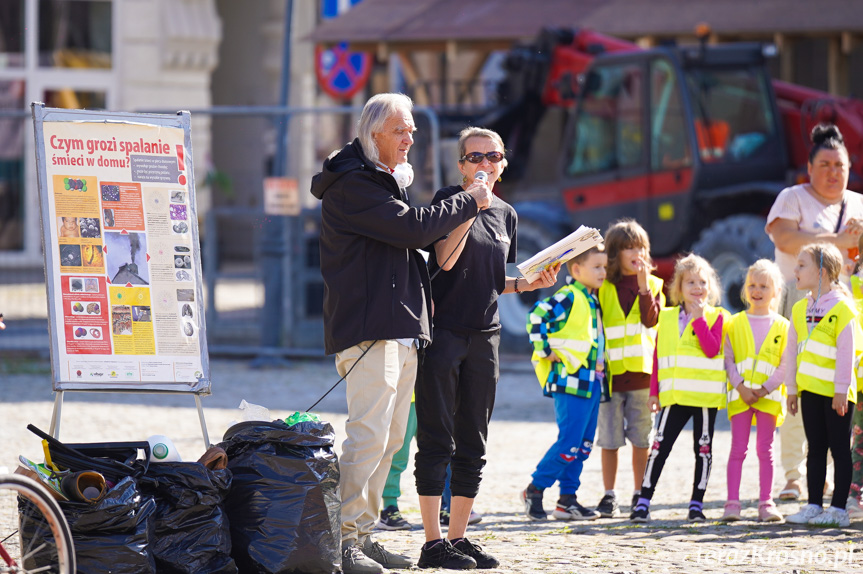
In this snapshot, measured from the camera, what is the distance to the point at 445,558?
525cm

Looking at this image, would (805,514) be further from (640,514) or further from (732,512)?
(640,514)

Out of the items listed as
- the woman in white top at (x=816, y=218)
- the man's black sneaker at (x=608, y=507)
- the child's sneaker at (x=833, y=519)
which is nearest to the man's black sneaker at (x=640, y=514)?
the man's black sneaker at (x=608, y=507)

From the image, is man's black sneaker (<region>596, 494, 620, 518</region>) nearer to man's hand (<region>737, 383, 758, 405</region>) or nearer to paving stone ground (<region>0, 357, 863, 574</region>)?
paving stone ground (<region>0, 357, 863, 574</region>)

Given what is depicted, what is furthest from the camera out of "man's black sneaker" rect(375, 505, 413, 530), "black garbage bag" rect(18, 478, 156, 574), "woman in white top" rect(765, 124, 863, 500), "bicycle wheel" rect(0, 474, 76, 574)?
"woman in white top" rect(765, 124, 863, 500)

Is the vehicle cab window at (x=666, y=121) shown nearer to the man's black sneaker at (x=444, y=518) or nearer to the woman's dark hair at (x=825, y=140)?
the woman's dark hair at (x=825, y=140)

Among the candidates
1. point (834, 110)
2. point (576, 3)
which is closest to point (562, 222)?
point (834, 110)

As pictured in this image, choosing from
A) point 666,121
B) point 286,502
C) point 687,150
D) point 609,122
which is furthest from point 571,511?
point 609,122

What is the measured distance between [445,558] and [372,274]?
1.19 meters

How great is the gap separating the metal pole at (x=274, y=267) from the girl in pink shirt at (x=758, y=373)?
6.22 metres

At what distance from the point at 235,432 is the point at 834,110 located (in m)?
8.24

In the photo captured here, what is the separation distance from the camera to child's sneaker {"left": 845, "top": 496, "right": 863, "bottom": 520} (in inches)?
248

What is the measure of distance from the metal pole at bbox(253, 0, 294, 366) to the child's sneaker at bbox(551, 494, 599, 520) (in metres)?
6.07

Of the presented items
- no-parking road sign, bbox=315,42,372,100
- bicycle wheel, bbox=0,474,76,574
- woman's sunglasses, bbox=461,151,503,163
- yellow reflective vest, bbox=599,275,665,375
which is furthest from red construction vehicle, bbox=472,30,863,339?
no-parking road sign, bbox=315,42,372,100

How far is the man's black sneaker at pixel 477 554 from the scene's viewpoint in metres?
5.32
